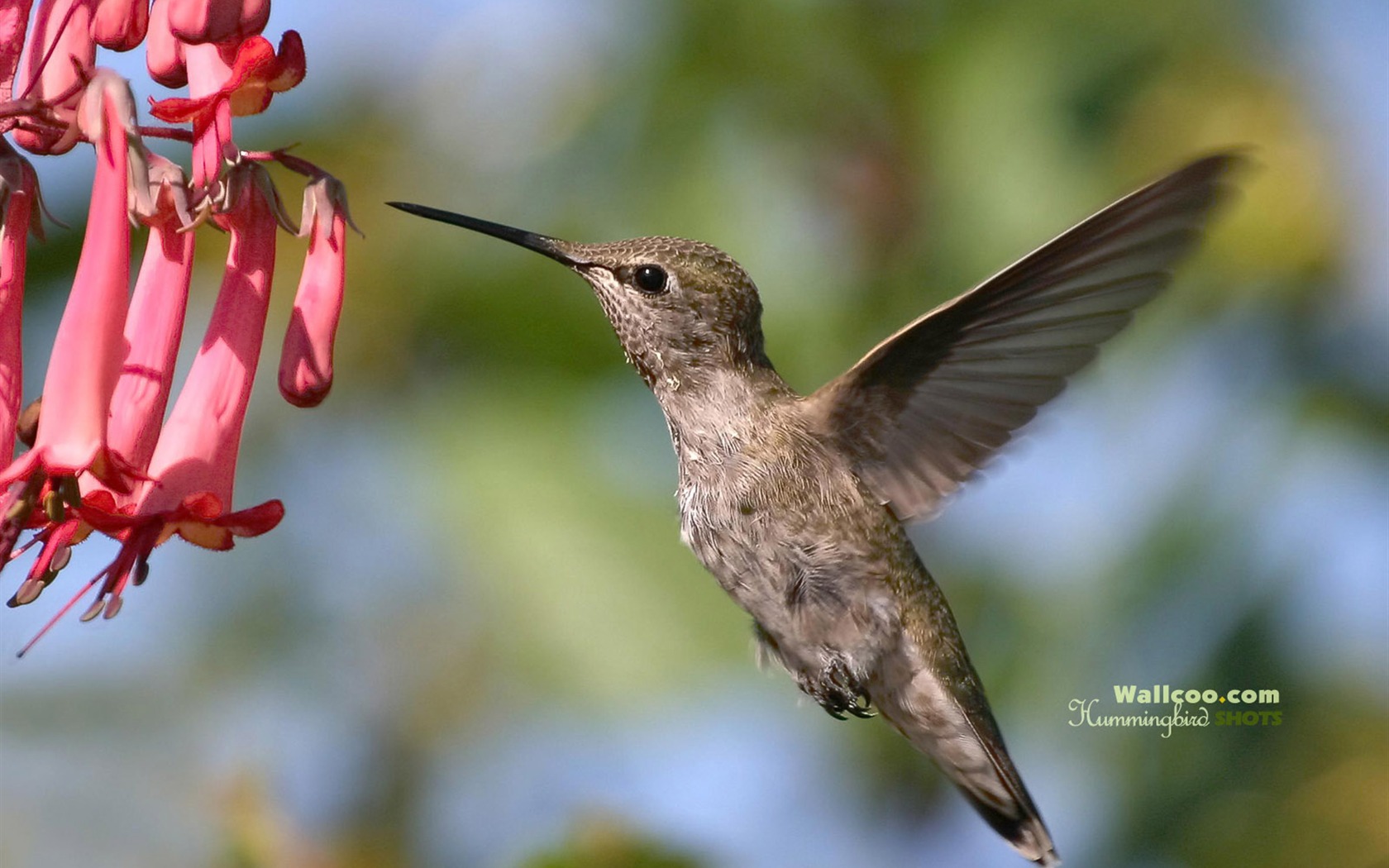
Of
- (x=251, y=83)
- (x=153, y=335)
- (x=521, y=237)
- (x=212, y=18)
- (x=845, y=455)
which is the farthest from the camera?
(x=845, y=455)

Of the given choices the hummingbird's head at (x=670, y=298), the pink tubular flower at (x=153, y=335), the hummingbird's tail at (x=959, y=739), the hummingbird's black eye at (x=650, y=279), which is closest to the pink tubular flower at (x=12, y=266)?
the pink tubular flower at (x=153, y=335)

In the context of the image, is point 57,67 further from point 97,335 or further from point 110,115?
point 97,335

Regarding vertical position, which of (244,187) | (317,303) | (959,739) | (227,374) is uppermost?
(244,187)

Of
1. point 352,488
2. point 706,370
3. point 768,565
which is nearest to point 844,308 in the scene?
point 706,370

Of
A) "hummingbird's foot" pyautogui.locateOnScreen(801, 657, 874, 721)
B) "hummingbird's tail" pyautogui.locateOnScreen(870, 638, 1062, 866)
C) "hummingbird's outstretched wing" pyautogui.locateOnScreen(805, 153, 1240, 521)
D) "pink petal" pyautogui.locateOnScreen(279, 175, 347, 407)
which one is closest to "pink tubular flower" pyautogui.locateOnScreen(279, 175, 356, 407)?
"pink petal" pyautogui.locateOnScreen(279, 175, 347, 407)

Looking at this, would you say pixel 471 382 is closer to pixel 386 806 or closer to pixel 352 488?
pixel 352 488

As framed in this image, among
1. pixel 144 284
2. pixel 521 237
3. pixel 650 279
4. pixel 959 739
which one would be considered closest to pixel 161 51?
pixel 144 284
